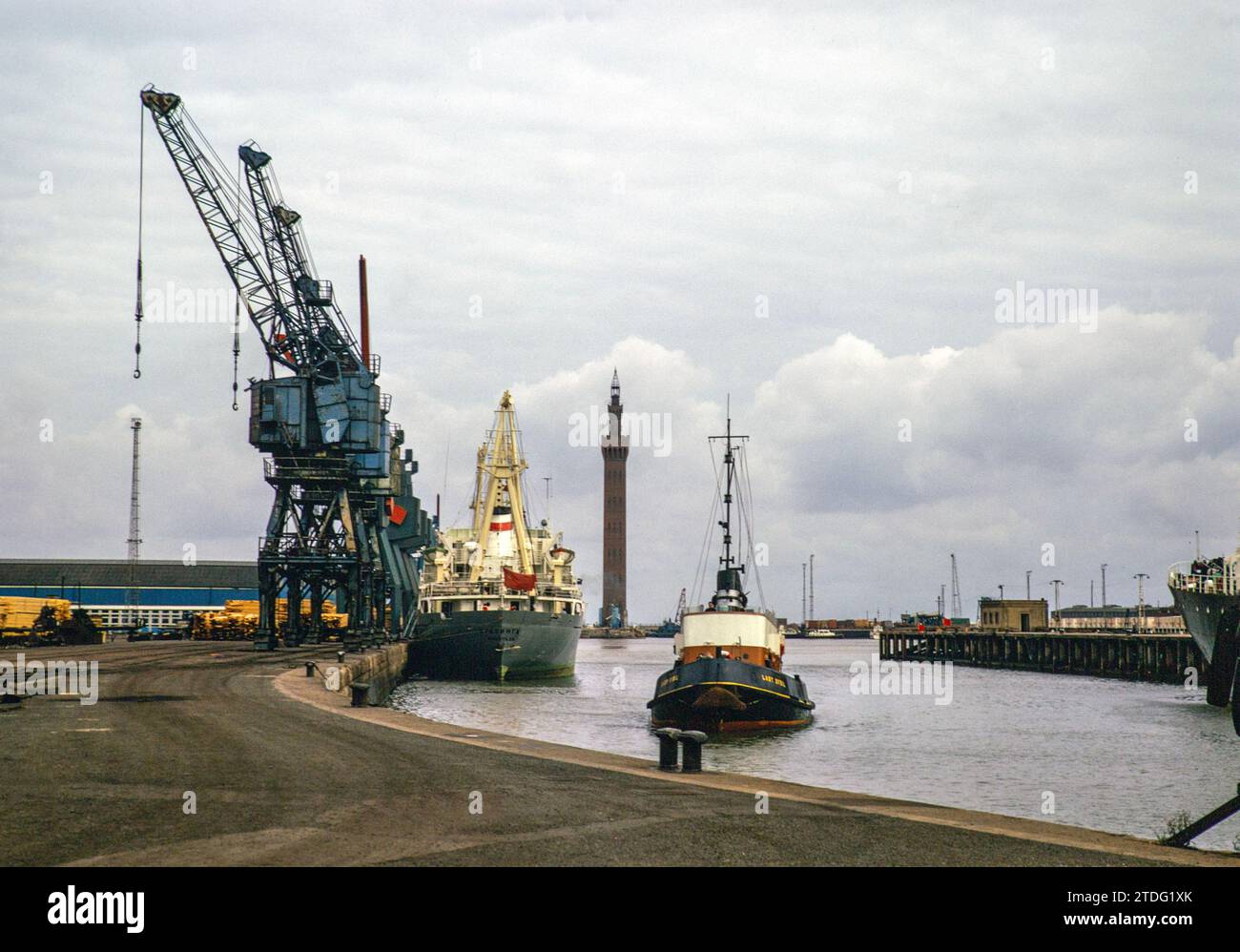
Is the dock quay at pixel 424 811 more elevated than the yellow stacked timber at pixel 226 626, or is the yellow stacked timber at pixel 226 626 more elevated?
the dock quay at pixel 424 811

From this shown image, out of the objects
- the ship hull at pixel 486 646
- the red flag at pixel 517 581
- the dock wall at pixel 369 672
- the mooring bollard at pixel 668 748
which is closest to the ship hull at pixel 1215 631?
the dock wall at pixel 369 672

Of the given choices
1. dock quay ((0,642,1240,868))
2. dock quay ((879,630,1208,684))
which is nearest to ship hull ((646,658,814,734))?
dock quay ((0,642,1240,868))

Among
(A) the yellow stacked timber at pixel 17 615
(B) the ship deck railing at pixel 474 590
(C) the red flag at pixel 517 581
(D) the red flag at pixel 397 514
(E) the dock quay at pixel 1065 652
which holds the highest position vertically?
(D) the red flag at pixel 397 514

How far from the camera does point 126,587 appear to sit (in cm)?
15312

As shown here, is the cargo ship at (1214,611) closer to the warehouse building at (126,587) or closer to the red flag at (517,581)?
the red flag at (517,581)

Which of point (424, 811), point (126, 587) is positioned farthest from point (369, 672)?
point (126, 587)

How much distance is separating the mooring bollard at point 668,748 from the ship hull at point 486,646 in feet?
176

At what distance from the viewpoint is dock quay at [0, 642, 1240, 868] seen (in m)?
13.8

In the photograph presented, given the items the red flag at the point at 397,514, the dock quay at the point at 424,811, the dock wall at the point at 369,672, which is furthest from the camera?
the red flag at the point at 397,514

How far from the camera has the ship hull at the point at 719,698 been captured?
147ft

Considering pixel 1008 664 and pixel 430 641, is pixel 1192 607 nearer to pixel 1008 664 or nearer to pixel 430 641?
pixel 430 641

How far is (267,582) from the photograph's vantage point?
8044 cm

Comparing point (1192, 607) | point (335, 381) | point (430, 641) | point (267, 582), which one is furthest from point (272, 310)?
point (1192, 607)
